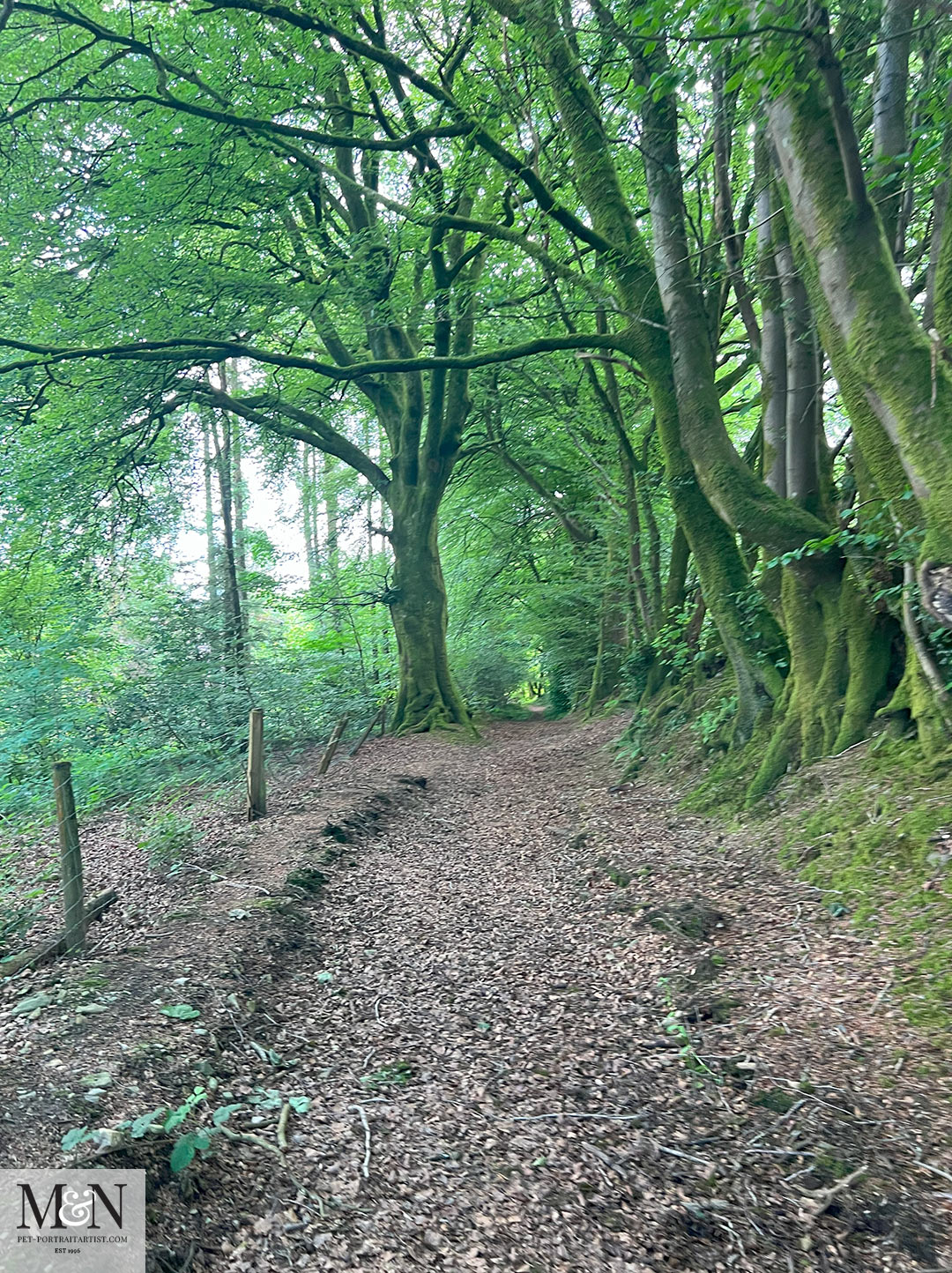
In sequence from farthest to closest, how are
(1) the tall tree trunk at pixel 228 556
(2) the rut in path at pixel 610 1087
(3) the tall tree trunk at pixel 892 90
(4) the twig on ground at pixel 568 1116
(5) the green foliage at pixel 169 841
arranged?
(1) the tall tree trunk at pixel 228 556 < (5) the green foliage at pixel 169 841 < (3) the tall tree trunk at pixel 892 90 < (4) the twig on ground at pixel 568 1116 < (2) the rut in path at pixel 610 1087

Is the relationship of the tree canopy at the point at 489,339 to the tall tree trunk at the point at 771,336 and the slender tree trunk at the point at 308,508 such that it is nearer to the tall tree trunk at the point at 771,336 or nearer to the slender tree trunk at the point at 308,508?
the tall tree trunk at the point at 771,336

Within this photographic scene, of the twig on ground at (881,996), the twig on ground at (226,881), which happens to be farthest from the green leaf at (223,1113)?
the twig on ground at (881,996)

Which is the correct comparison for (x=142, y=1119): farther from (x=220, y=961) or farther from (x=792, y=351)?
(x=792, y=351)

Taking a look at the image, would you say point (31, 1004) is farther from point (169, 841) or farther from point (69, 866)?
point (169, 841)

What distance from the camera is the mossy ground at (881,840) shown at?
3.79 m

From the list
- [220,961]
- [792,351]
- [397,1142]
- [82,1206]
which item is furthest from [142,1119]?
[792,351]

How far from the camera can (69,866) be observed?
4.68m

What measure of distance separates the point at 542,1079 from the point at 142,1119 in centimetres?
181

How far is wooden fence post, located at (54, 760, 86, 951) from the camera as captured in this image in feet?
15.3

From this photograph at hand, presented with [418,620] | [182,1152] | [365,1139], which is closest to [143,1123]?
[182,1152]

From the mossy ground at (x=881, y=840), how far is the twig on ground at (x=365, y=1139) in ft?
8.29

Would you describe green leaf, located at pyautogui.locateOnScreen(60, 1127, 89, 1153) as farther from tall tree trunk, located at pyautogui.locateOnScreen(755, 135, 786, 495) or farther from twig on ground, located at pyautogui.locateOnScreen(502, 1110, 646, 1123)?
tall tree trunk, located at pyautogui.locateOnScreen(755, 135, 786, 495)

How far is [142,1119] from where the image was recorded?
301 centimetres

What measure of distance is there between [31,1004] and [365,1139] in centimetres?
193
